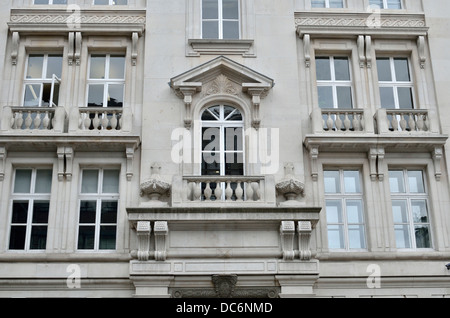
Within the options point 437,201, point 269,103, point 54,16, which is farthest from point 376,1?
point 54,16

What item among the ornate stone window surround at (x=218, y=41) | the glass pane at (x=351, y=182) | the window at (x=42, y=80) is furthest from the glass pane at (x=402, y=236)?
the window at (x=42, y=80)

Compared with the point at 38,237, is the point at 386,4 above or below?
above

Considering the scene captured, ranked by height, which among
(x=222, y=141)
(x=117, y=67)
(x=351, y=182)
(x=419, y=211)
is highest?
(x=117, y=67)

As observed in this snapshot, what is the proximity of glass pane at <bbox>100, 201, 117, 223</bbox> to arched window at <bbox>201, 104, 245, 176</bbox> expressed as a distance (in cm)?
224

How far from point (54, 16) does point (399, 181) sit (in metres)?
9.67

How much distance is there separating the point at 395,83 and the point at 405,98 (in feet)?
1.53

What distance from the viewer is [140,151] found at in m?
14.9

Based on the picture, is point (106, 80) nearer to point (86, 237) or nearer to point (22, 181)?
point (22, 181)

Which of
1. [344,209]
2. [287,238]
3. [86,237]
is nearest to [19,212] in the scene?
[86,237]

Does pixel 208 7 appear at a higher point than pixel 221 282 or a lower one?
higher

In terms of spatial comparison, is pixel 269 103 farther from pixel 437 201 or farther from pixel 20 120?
pixel 20 120

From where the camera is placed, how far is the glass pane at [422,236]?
1470 centimetres

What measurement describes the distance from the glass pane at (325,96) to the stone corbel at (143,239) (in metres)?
5.50

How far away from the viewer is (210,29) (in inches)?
648
